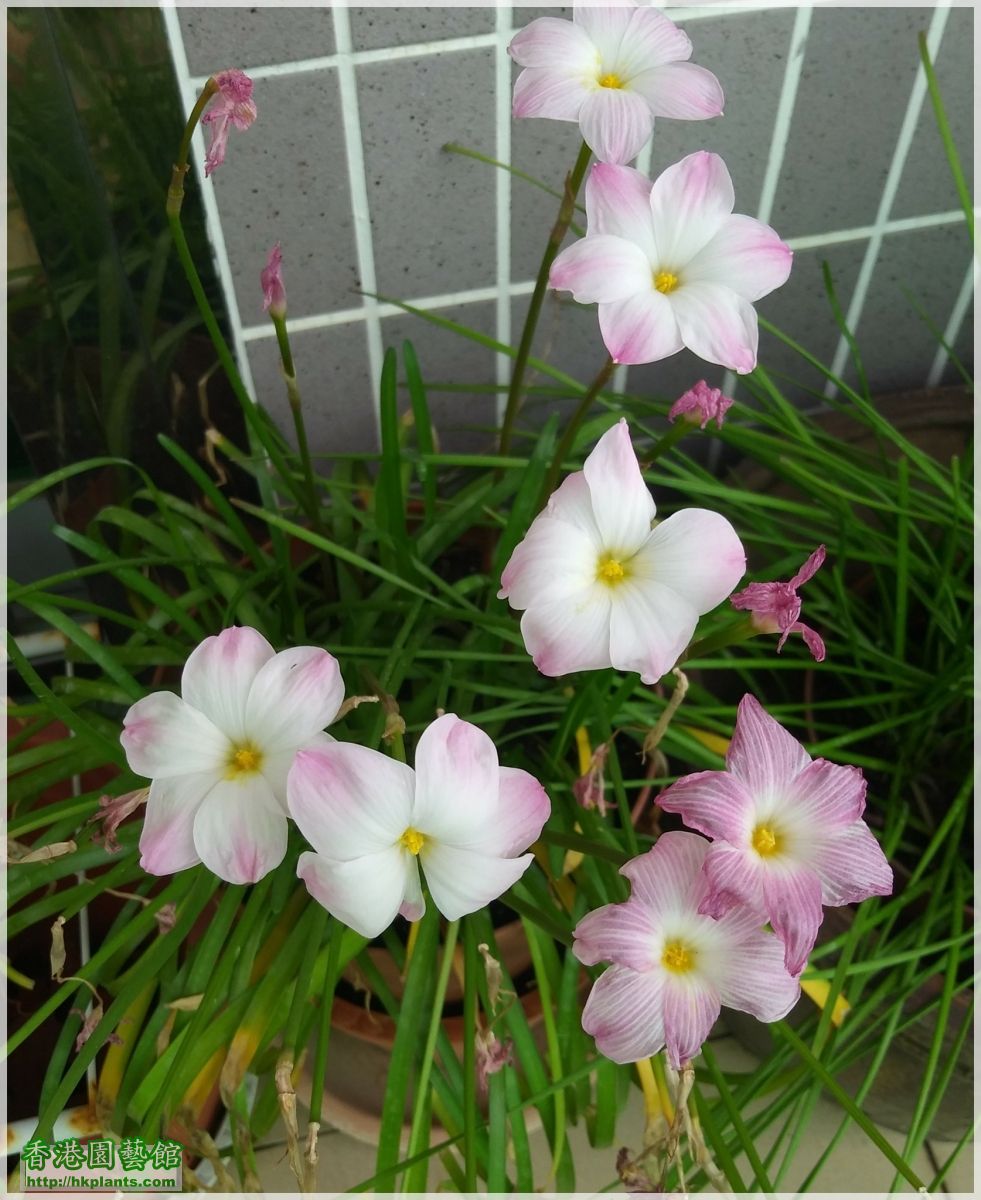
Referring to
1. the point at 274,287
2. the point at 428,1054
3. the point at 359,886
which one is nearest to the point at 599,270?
the point at 274,287

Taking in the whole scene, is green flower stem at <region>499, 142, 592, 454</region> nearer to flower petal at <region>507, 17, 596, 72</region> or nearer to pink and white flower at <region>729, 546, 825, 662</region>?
flower petal at <region>507, 17, 596, 72</region>

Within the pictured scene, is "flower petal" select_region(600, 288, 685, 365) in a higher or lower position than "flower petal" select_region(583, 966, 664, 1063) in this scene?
higher

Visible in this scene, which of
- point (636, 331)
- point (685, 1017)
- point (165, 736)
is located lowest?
point (685, 1017)

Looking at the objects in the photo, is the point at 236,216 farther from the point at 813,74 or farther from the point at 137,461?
the point at 813,74

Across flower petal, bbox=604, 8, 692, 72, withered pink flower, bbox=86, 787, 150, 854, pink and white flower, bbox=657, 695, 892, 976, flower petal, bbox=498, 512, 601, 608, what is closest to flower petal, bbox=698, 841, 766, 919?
pink and white flower, bbox=657, 695, 892, 976

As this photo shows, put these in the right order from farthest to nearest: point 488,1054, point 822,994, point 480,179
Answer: point 480,179, point 822,994, point 488,1054

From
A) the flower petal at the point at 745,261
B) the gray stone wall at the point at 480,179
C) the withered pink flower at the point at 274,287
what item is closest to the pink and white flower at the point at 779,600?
the flower petal at the point at 745,261

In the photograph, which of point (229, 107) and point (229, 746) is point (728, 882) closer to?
point (229, 746)
